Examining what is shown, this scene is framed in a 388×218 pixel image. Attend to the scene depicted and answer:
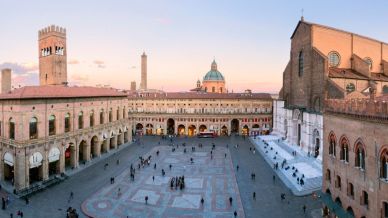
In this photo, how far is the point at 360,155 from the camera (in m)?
19.1

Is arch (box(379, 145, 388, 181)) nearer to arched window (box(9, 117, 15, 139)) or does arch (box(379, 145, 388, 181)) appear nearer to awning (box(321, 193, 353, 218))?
awning (box(321, 193, 353, 218))

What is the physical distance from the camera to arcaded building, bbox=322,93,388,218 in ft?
54.6

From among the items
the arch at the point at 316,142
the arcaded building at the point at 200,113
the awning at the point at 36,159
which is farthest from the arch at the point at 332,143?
the arcaded building at the point at 200,113

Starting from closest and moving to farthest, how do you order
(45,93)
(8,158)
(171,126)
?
(8,158) < (45,93) < (171,126)

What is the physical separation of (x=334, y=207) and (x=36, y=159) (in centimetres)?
3033

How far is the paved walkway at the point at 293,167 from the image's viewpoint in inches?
Result: 1286

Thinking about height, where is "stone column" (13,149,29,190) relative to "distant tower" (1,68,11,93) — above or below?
below

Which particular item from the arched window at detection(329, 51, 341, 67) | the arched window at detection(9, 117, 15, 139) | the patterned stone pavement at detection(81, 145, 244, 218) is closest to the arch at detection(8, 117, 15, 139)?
the arched window at detection(9, 117, 15, 139)

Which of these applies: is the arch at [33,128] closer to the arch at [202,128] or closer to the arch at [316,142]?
the arch at [316,142]

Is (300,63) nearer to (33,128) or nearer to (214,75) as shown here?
(33,128)

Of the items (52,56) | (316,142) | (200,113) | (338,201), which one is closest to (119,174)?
(338,201)

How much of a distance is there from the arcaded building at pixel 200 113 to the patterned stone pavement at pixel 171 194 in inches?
1120

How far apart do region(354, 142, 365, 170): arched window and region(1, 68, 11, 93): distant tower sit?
4790cm

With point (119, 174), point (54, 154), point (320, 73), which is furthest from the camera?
point (320, 73)
